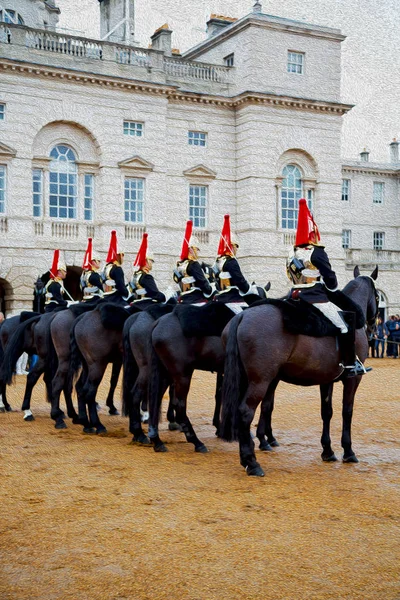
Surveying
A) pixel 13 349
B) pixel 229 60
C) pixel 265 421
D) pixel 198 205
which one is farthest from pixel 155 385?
pixel 229 60

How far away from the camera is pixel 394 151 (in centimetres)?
5684

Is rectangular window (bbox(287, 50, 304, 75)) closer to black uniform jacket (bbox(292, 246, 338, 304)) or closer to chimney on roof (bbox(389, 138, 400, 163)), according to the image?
chimney on roof (bbox(389, 138, 400, 163))

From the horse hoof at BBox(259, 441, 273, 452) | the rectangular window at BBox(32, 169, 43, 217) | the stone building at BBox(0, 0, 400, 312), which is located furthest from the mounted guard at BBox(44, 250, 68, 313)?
the rectangular window at BBox(32, 169, 43, 217)

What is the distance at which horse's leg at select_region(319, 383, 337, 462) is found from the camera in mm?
9314

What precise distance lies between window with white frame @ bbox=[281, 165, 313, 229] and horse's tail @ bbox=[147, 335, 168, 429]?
24.2 metres

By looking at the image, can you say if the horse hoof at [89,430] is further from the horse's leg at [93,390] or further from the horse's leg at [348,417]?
the horse's leg at [348,417]

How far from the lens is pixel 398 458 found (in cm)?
948

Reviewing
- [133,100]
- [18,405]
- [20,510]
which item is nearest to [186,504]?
[20,510]

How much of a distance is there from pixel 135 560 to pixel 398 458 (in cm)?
503

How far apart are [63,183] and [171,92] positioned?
6198mm

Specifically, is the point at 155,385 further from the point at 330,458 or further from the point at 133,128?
the point at 133,128

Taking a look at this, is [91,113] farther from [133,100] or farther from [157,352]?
[157,352]

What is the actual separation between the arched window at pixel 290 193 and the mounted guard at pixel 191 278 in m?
22.6

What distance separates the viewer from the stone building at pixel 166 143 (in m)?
28.6
